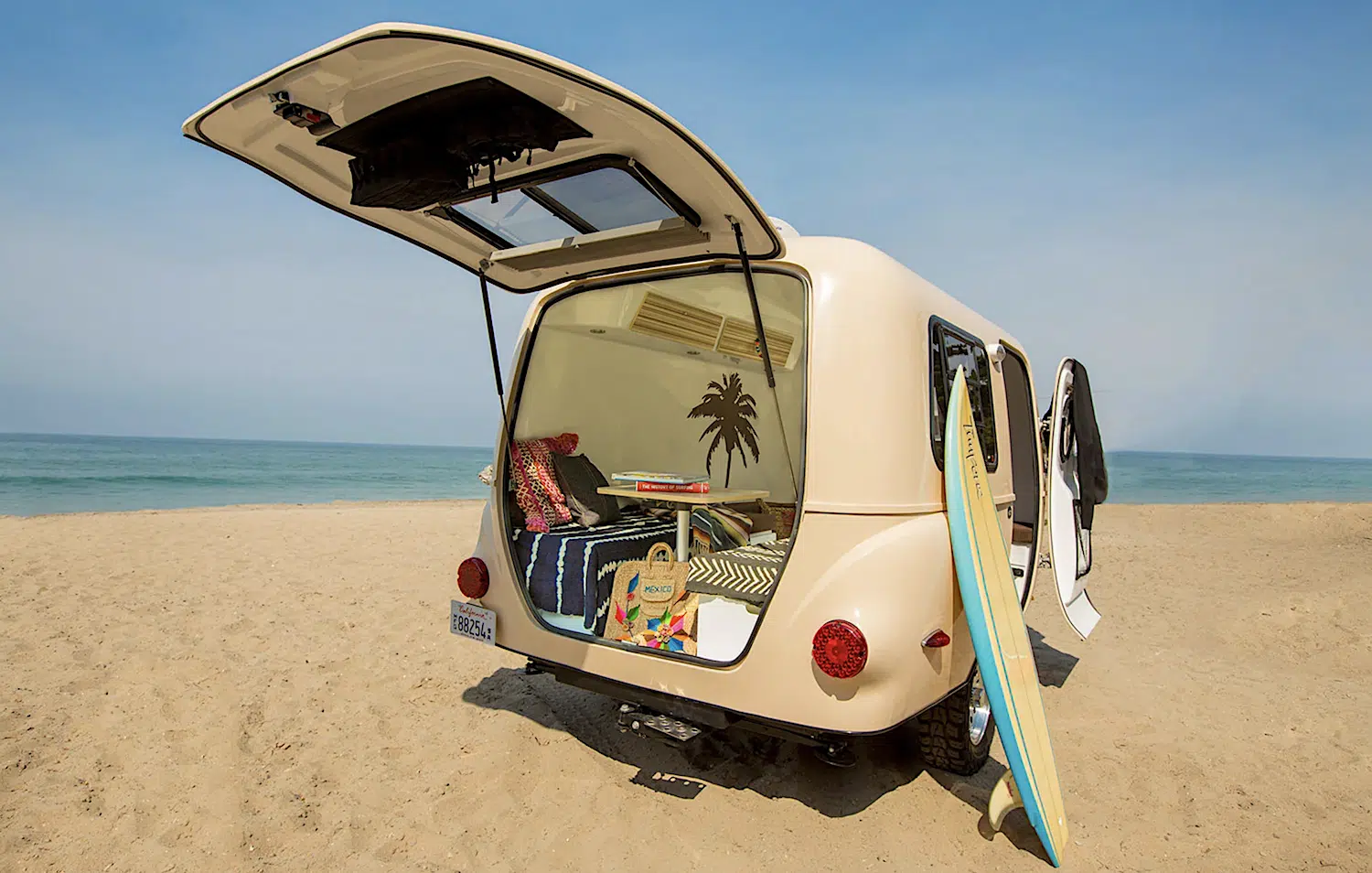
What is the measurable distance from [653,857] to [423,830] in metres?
0.88

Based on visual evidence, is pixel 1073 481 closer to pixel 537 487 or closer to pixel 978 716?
pixel 978 716

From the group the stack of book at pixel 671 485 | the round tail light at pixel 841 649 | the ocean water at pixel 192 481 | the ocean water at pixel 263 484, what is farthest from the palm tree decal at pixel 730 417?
the ocean water at pixel 192 481

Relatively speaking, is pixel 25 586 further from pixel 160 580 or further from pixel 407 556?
pixel 407 556

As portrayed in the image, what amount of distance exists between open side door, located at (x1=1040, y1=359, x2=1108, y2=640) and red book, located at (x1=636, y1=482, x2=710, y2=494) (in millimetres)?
2272

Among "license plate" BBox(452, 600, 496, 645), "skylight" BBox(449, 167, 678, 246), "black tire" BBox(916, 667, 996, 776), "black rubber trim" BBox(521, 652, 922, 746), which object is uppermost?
"skylight" BBox(449, 167, 678, 246)

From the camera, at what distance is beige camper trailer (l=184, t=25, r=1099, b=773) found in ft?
7.42

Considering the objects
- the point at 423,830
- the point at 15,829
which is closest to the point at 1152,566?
the point at 423,830

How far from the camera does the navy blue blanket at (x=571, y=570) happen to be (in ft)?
12.1

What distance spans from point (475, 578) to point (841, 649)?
1.87m

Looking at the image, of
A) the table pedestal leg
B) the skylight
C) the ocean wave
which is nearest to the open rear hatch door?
the skylight

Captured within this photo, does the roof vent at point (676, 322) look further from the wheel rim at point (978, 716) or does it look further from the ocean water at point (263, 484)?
the ocean water at point (263, 484)

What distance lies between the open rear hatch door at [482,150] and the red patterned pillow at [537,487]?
1.18 metres

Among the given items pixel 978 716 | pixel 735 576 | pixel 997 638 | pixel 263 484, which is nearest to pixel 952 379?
pixel 997 638

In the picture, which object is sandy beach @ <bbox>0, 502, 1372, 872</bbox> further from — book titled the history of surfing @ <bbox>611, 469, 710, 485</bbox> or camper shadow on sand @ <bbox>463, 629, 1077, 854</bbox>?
book titled the history of surfing @ <bbox>611, 469, 710, 485</bbox>
